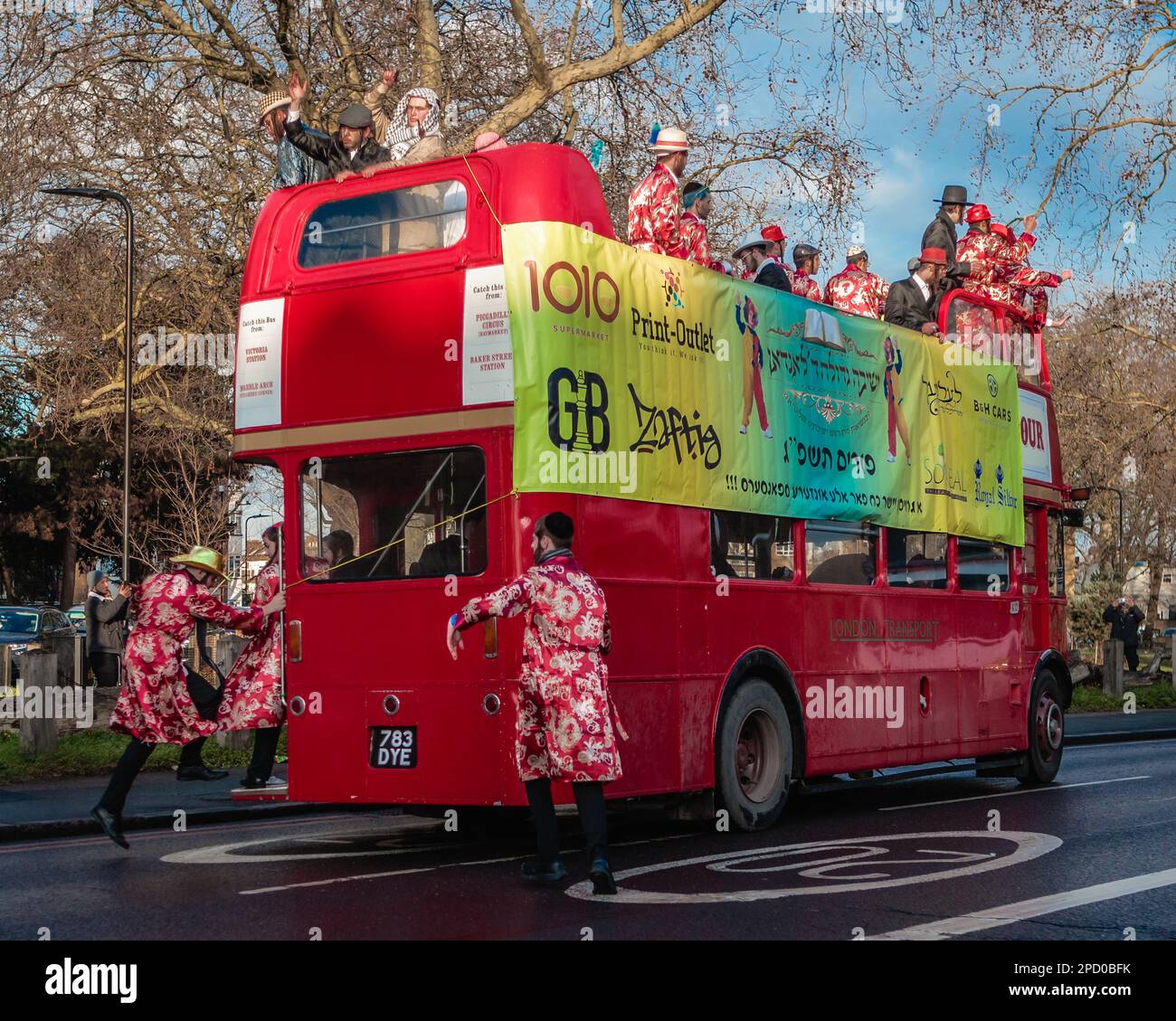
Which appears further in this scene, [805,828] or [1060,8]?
[1060,8]

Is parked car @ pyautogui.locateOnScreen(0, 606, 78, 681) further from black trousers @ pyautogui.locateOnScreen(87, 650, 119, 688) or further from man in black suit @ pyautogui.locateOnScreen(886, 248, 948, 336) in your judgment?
man in black suit @ pyautogui.locateOnScreen(886, 248, 948, 336)

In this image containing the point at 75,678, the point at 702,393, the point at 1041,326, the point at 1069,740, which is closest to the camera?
the point at 702,393

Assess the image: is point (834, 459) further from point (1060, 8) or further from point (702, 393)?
point (1060, 8)

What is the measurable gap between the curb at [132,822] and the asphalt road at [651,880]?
0.28 m

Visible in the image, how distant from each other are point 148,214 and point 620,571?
16.8 m

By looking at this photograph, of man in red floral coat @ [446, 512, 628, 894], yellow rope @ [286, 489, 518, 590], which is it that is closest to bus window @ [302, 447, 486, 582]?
yellow rope @ [286, 489, 518, 590]

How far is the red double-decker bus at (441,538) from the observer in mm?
9422

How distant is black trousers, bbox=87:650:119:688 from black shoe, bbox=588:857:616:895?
14805 mm

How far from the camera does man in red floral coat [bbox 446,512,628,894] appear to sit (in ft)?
27.4

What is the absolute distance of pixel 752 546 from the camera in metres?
11.3

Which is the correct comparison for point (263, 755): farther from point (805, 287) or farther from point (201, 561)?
point (805, 287)

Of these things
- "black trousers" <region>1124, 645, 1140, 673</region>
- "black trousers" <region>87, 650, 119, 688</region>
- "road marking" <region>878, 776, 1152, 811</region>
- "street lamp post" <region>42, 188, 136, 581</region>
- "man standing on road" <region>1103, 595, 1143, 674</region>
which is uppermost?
"street lamp post" <region>42, 188, 136, 581</region>
